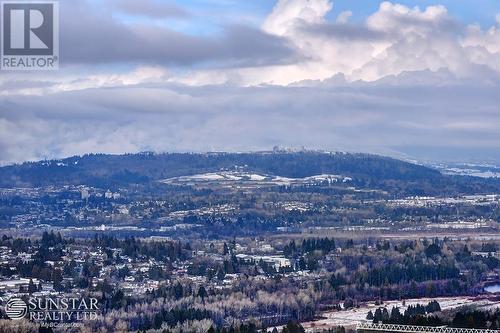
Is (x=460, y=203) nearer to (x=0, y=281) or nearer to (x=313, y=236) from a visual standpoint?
(x=313, y=236)

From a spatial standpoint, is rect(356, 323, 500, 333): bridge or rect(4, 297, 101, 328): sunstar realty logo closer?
rect(356, 323, 500, 333): bridge

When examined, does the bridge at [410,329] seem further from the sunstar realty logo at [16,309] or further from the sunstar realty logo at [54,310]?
the sunstar realty logo at [16,309]

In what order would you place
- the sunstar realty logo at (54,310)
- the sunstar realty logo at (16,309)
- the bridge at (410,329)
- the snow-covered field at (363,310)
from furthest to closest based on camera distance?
1. the snow-covered field at (363,310)
2. the sunstar realty logo at (16,309)
3. the sunstar realty logo at (54,310)
4. the bridge at (410,329)

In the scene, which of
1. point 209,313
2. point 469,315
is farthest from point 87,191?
point 469,315

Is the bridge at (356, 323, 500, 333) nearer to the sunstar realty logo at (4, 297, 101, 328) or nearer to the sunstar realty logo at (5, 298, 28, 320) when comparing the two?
the sunstar realty logo at (4, 297, 101, 328)

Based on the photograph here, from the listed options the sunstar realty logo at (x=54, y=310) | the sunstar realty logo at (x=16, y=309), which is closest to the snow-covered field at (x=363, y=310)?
the sunstar realty logo at (x=54, y=310)

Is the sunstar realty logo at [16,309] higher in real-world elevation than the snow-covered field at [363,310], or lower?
higher

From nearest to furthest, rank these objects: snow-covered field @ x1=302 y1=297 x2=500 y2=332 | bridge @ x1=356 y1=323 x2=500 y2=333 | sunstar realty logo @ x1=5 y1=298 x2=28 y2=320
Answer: bridge @ x1=356 y1=323 x2=500 y2=333, sunstar realty logo @ x1=5 y1=298 x2=28 y2=320, snow-covered field @ x1=302 y1=297 x2=500 y2=332

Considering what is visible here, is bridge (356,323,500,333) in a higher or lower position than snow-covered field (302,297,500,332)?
higher

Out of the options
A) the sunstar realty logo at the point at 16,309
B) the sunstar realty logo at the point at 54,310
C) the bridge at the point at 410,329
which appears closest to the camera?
the bridge at the point at 410,329

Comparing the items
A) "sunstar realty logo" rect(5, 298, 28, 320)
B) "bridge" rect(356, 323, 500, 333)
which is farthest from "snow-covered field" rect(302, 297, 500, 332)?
"sunstar realty logo" rect(5, 298, 28, 320)
